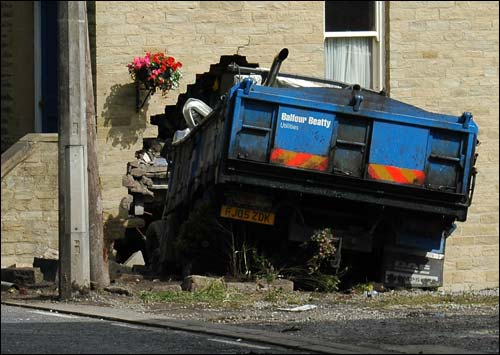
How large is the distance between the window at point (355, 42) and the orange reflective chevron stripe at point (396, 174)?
267 inches

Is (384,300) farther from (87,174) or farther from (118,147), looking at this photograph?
(118,147)

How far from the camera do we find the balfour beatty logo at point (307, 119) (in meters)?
15.0

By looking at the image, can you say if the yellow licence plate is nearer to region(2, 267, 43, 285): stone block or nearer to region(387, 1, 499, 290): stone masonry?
region(2, 267, 43, 285): stone block

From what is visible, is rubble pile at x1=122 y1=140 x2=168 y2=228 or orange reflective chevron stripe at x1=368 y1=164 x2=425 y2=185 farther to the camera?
rubble pile at x1=122 y1=140 x2=168 y2=228

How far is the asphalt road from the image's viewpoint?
30.4ft

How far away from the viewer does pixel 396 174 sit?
601 inches

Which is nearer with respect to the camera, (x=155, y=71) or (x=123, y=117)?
(x=155, y=71)

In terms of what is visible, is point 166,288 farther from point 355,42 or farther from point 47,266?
point 355,42

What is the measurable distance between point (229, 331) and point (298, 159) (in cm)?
452

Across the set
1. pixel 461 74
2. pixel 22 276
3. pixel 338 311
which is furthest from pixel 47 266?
pixel 461 74

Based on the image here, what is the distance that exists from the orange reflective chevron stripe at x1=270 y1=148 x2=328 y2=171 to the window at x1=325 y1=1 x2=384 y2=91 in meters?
7.02

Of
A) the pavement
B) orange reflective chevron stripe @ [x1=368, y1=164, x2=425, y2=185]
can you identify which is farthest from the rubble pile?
the pavement

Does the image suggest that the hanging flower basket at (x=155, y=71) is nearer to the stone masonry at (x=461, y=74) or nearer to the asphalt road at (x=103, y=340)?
the stone masonry at (x=461, y=74)

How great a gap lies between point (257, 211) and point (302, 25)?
22.8 ft
